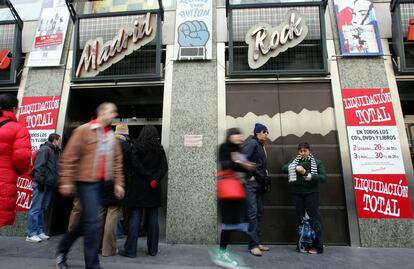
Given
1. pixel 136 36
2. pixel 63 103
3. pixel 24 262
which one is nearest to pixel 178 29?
pixel 136 36

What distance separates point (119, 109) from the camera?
24.2 feet

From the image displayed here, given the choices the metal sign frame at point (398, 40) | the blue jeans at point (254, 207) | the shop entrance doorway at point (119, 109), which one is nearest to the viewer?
the blue jeans at point (254, 207)

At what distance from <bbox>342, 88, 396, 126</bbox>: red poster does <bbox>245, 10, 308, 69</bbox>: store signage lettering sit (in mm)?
1454

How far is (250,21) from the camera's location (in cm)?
635

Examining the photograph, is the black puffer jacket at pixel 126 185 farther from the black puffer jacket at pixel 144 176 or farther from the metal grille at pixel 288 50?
the metal grille at pixel 288 50

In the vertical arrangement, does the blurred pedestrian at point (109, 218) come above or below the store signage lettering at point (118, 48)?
below

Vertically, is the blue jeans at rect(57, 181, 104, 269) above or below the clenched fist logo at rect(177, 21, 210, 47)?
below

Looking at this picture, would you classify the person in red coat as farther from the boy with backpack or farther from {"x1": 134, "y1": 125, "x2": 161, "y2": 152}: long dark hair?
the boy with backpack

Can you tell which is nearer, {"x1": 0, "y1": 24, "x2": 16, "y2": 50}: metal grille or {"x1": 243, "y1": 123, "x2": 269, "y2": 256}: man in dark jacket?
{"x1": 243, "y1": 123, "x2": 269, "y2": 256}: man in dark jacket

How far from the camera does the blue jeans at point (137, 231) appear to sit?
13.5 ft

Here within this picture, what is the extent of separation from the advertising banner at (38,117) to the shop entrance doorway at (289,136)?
3600mm

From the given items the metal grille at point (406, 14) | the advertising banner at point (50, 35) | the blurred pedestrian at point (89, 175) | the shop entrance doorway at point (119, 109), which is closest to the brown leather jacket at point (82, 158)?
the blurred pedestrian at point (89, 175)

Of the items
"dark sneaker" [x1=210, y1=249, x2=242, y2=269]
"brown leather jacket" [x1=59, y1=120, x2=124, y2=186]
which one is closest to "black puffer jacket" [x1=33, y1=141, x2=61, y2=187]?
"brown leather jacket" [x1=59, y1=120, x2=124, y2=186]

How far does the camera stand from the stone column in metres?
5.32
